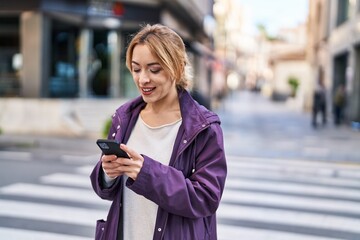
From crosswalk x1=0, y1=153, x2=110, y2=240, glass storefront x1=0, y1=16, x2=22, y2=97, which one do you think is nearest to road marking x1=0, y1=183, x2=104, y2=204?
crosswalk x1=0, y1=153, x2=110, y2=240

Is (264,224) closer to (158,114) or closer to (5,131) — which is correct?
(158,114)

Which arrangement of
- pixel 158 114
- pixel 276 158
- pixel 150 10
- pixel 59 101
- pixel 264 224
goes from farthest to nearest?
pixel 150 10 → pixel 59 101 → pixel 276 158 → pixel 264 224 → pixel 158 114

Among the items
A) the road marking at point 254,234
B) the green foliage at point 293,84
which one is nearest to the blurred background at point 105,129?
the road marking at point 254,234

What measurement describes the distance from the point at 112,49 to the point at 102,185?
67.4 feet

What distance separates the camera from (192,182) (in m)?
1.94

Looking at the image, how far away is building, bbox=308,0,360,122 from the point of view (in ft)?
68.0

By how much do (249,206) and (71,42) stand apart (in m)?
16.2

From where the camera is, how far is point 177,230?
1977 mm

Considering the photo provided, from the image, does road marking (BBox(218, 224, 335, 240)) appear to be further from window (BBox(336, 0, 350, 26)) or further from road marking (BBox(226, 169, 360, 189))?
window (BBox(336, 0, 350, 26))

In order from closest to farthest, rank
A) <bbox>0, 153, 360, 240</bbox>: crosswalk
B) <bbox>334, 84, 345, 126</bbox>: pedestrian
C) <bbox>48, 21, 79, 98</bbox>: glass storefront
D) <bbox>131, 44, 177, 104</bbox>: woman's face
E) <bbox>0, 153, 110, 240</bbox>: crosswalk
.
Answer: <bbox>131, 44, 177, 104</bbox>: woman's face, <bbox>0, 153, 110, 240</bbox>: crosswalk, <bbox>0, 153, 360, 240</bbox>: crosswalk, <bbox>48, 21, 79, 98</bbox>: glass storefront, <bbox>334, 84, 345, 126</bbox>: pedestrian

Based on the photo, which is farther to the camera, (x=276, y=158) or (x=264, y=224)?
(x=276, y=158)

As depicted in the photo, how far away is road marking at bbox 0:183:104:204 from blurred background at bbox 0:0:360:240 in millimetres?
16

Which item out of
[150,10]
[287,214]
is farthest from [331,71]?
[287,214]

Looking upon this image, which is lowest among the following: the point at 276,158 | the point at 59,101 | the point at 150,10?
the point at 276,158
